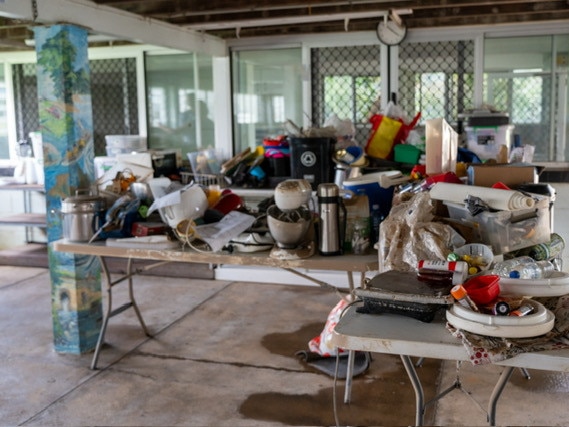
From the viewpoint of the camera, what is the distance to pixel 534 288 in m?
1.95

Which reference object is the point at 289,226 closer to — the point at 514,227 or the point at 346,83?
the point at 514,227

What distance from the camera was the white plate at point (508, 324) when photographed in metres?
1.74

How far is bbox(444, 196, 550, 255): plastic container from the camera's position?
8.01 ft

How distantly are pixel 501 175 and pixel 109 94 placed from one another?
5.42 m

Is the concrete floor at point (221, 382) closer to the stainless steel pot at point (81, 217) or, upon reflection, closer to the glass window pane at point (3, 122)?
the stainless steel pot at point (81, 217)

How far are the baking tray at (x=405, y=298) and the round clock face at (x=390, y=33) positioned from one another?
162 inches

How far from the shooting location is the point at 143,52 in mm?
6930

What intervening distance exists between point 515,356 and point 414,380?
47 centimetres

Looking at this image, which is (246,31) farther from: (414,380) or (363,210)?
(414,380)

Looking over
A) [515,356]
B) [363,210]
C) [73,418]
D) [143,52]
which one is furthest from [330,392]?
[143,52]

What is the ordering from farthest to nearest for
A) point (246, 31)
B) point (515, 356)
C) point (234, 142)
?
point (234, 142), point (246, 31), point (515, 356)

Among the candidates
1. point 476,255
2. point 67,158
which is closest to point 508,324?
point 476,255

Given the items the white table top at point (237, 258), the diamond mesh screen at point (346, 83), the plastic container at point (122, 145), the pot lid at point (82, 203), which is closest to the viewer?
the white table top at point (237, 258)

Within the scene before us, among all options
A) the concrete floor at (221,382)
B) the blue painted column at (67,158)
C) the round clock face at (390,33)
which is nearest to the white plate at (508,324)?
the concrete floor at (221,382)
